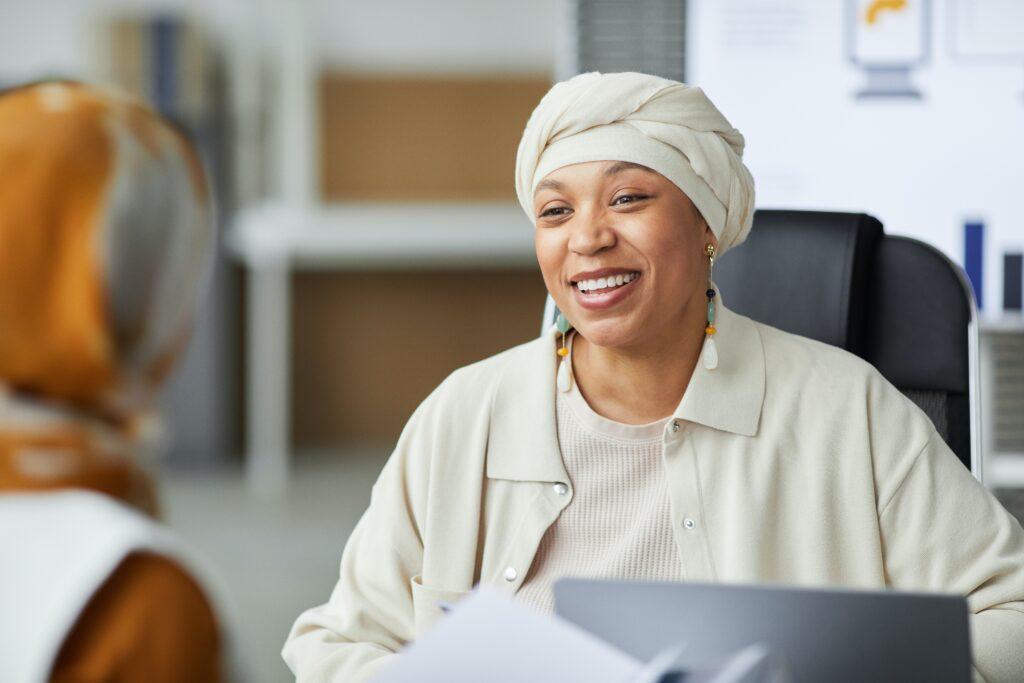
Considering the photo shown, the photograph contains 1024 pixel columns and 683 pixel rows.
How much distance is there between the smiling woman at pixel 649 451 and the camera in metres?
1.26

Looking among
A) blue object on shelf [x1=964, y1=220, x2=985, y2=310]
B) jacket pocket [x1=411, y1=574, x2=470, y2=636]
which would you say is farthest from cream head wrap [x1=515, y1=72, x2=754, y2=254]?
blue object on shelf [x1=964, y1=220, x2=985, y2=310]

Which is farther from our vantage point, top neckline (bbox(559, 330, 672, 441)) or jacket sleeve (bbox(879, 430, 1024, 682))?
top neckline (bbox(559, 330, 672, 441))

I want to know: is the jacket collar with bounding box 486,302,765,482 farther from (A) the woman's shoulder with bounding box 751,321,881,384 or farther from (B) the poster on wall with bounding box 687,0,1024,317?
(B) the poster on wall with bounding box 687,0,1024,317

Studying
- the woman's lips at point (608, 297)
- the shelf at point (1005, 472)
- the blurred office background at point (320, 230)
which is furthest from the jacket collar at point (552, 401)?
the blurred office background at point (320, 230)

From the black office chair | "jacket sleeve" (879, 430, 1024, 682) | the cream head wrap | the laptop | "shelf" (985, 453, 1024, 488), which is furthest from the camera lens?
"shelf" (985, 453, 1024, 488)

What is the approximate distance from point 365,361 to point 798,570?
4.39 metres

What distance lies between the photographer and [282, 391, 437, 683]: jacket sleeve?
1.24 meters

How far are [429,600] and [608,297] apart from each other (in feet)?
1.24

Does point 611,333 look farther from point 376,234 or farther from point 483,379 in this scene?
point 376,234

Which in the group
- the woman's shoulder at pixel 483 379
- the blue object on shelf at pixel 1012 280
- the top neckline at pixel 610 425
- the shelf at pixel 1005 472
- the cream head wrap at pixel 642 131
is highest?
the cream head wrap at pixel 642 131

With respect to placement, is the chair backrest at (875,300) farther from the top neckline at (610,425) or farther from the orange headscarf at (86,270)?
the orange headscarf at (86,270)

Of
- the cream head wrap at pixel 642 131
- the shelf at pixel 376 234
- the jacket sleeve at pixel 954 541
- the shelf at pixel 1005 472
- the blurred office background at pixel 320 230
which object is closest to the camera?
the jacket sleeve at pixel 954 541

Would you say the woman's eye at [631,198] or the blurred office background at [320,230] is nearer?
the woman's eye at [631,198]

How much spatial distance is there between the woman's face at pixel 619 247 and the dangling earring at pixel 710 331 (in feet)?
0.17
